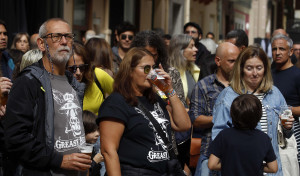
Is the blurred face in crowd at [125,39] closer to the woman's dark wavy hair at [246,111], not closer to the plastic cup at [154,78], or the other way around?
the woman's dark wavy hair at [246,111]

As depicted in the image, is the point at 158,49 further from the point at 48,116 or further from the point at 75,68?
the point at 48,116

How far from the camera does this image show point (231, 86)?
18.1 ft

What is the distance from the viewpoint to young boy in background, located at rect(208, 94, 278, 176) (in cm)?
491

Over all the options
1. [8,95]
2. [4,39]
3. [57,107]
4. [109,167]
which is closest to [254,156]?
[109,167]

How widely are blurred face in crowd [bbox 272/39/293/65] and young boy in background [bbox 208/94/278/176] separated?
8.83 feet

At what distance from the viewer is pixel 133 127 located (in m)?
4.28

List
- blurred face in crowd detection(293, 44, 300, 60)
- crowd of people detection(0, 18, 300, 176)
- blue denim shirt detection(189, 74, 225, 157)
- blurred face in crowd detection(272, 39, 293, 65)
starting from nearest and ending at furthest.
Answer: crowd of people detection(0, 18, 300, 176)
blue denim shirt detection(189, 74, 225, 157)
blurred face in crowd detection(272, 39, 293, 65)
blurred face in crowd detection(293, 44, 300, 60)

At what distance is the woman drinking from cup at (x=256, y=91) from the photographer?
5.40 meters

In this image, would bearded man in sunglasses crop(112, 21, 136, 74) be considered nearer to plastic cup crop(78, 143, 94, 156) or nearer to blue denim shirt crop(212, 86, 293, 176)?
blue denim shirt crop(212, 86, 293, 176)

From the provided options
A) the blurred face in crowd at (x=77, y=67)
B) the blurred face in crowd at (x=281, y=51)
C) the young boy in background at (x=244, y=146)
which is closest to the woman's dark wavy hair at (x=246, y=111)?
the young boy in background at (x=244, y=146)

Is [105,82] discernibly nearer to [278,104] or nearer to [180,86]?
[180,86]

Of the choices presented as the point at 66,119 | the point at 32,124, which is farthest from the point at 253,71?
the point at 32,124

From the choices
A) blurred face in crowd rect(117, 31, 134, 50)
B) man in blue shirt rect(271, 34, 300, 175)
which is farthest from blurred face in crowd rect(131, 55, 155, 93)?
blurred face in crowd rect(117, 31, 134, 50)

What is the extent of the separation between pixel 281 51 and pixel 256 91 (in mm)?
2351
